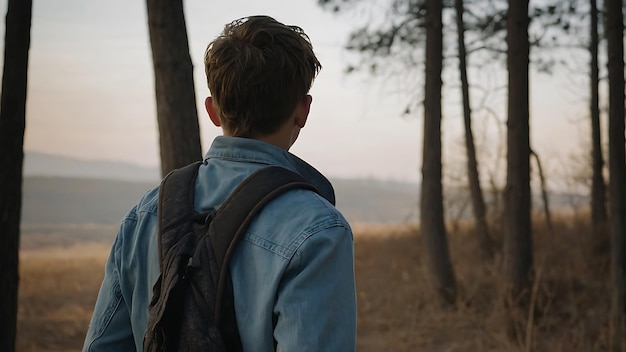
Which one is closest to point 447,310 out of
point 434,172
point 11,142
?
A: point 434,172

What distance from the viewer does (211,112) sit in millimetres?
1714

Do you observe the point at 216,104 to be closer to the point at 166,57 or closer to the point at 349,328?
the point at 349,328

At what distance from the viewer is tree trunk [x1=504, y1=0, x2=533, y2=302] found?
27.5 ft

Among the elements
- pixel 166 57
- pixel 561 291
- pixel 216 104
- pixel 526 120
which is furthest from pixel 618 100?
pixel 216 104

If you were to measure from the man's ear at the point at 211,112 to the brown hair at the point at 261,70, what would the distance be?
0.06 meters

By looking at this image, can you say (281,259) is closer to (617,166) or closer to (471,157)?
(617,166)

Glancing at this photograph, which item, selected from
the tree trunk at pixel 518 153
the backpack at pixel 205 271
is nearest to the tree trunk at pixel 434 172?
the tree trunk at pixel 518 153

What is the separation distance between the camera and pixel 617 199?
26.4 feet

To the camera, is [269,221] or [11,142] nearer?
[269,221]

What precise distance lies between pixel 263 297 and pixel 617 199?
7.40m

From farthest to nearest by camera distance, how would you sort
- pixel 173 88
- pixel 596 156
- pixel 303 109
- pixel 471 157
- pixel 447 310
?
pixel 596 156, pixel 471 157, pixel 447 310, pixel 173 88, pixel 303 109

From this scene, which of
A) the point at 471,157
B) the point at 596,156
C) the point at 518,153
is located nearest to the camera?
the point at 518,153

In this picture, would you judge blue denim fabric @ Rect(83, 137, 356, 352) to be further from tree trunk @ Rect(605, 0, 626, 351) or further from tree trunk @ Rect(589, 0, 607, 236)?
tree trunk @ Rect(589, 0, 607, 236)

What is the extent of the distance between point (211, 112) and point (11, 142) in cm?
344
